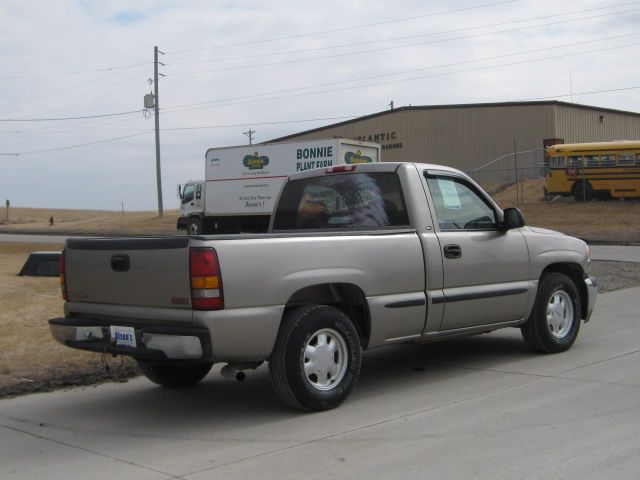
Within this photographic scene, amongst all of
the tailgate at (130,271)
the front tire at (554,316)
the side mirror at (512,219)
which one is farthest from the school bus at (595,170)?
the tailgate at (130,271)

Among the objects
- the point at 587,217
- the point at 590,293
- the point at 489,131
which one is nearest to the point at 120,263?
the point at 590,293

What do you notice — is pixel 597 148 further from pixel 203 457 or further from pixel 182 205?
pixel 203 457

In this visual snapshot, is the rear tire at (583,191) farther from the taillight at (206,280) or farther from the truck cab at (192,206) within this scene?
the taillight at (206,280)

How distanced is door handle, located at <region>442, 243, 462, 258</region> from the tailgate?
8.08ft

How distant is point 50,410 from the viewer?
644cm

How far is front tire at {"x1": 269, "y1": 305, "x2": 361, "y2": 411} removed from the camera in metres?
5.78

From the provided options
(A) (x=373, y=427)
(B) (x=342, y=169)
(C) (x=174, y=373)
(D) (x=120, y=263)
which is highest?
(B) (x=342, y=169)

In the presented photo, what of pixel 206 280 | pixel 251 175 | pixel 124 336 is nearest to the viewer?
pixel 206 280

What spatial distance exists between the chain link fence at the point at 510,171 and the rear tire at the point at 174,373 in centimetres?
3881

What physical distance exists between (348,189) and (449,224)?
980 mm

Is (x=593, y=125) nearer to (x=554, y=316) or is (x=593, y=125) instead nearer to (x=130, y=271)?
(x=554, y=316)

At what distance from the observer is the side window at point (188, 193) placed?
1479 inches

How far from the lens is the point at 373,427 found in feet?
18.3

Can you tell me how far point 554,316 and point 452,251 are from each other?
68.8 inches
